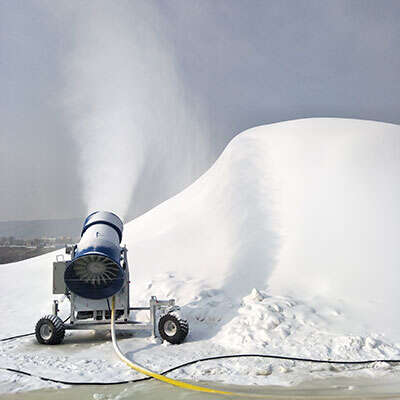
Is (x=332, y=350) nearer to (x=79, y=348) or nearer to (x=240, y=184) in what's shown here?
(x=79, y=348)

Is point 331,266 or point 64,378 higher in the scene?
point 331,266

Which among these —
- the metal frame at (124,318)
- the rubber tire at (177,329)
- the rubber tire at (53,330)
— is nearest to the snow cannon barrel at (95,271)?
the metal frame at (124,318)

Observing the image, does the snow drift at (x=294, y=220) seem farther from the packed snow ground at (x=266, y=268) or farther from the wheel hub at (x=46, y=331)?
the wheel hub at (x=46, y=331)

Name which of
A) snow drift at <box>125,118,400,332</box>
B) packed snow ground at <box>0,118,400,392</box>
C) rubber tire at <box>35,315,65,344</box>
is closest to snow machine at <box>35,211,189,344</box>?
rubber tire at <box>35,315,65,344</box>

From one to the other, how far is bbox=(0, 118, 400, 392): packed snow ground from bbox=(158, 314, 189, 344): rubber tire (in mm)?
219

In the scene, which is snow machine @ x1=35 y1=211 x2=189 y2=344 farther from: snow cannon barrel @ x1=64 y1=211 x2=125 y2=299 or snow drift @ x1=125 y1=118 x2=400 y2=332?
snow drift @ x1=125 y1=118 x2=400 y2=332

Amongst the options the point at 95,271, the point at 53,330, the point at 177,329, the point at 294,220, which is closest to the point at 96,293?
the point at 95,271

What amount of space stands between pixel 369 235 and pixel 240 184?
6.80 metres

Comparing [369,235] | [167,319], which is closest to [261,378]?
[167,319]

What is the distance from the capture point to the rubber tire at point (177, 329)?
28.2ft

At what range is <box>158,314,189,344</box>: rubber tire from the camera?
8586mm

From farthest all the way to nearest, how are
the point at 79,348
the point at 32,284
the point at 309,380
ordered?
1. the point at 32,284
2. the point at 79,348
3. the point at 309,380

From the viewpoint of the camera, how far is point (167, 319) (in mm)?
8750

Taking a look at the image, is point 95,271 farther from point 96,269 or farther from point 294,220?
point 294,220
